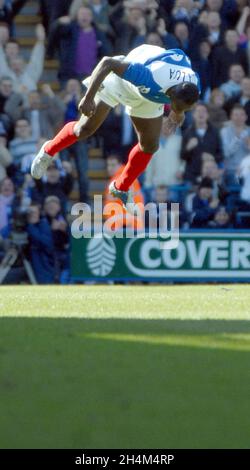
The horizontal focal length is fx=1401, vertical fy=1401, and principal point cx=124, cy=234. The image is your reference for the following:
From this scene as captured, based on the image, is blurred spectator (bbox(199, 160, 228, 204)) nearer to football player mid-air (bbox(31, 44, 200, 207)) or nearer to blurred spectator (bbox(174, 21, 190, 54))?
blurred spectator (bbox(174, 21, 190, 54))

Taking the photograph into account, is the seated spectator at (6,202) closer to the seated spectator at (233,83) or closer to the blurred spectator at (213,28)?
the seated spectator at (233,83)

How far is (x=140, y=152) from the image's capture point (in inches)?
520

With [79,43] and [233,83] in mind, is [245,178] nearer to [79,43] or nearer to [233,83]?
[233,83]

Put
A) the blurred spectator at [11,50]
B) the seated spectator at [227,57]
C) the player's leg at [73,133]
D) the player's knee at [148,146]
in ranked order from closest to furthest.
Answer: the player's leg at [73,133] < the player's knee at [148,146] < the blurred spectator at [11,50] < the seated spectator at [227,57]

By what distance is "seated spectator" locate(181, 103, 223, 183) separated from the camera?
61.5ft

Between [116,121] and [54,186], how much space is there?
4.21ft

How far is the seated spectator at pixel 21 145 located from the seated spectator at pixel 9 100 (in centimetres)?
16

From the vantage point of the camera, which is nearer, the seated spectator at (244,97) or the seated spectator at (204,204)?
the seated spectator at (204,204)

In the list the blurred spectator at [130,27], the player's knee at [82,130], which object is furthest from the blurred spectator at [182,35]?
the player's knee at [82,130]

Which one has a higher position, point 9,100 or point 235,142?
point 9,100

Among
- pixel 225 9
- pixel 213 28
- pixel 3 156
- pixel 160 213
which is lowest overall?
pixel 160 213

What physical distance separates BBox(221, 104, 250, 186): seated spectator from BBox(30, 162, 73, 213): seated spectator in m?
2.19

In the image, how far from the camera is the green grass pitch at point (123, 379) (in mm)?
6410

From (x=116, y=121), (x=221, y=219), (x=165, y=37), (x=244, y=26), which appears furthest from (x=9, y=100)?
(x=244, y=26)
